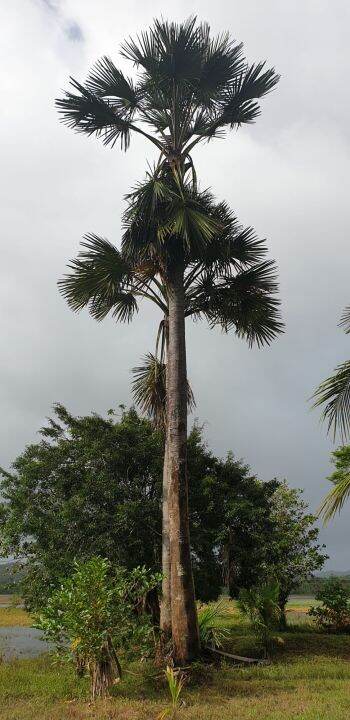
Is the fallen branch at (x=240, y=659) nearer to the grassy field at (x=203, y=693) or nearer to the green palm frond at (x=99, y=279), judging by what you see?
the grassy field at (x=203, y=693)

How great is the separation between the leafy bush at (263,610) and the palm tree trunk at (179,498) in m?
2.76

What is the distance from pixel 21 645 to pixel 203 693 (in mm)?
10911

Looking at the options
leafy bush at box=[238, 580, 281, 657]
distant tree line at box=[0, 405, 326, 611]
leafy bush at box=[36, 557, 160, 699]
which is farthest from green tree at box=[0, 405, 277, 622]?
Answer: leafy bush at box=[36, 557, 160, 699]

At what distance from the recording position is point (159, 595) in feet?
47.9

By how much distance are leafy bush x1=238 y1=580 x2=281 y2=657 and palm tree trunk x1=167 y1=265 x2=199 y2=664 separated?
276 centimetres

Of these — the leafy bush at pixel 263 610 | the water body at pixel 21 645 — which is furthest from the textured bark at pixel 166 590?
the water body at pixel 21 645

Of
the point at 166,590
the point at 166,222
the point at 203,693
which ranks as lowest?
the point at 203,693

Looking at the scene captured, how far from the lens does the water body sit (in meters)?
13.9

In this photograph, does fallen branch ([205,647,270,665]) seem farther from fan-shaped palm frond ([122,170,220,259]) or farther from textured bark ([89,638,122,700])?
fan-shaped palm frond ([122,170,220,259])

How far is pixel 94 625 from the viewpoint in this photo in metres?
7.97

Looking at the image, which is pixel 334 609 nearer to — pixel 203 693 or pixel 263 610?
pixel 263 610

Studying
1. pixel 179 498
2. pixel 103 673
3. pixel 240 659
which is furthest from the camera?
pixel 240 659

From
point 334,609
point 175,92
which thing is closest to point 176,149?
point 175,92

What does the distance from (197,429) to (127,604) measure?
8.93 m
